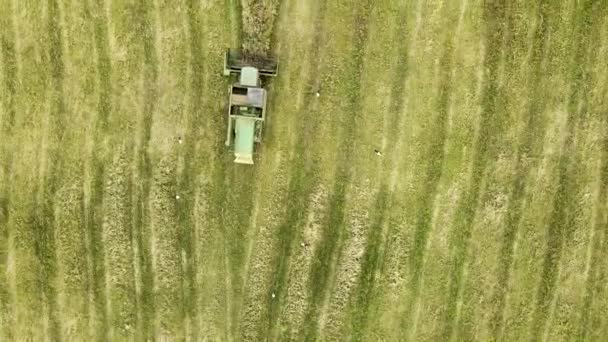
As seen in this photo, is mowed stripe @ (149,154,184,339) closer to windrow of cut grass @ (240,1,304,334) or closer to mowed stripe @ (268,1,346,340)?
windrow of cut grass @ (240,1,304,334)

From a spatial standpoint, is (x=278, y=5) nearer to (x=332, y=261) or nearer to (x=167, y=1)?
(x=167, y=1)

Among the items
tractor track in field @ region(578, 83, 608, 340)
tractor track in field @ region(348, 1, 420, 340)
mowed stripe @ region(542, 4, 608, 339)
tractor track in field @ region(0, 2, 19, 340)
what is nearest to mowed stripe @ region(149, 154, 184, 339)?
tractor track in field @ region(0, 2, 19, 340)

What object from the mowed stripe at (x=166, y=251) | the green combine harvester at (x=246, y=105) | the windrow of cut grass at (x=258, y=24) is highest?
the windrow of cut grass at (x=258, y=24)

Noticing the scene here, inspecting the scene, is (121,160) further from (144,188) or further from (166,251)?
(166,251)

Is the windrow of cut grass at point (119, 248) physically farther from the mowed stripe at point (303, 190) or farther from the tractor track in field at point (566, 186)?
the tractor track in field at point (566, 186)

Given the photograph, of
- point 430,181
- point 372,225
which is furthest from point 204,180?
point 430,181

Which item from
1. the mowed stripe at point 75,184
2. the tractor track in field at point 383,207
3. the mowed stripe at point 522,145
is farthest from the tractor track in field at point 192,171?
the mowed stripe at point 522,145

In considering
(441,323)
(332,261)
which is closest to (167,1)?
(332,261)
